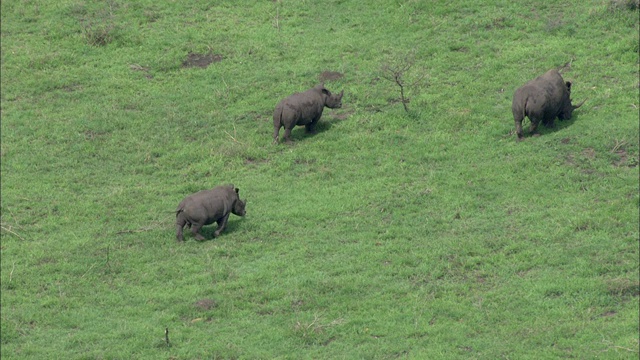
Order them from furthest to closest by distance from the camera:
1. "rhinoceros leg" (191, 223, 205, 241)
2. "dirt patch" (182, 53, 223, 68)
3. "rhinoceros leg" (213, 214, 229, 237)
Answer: "dirt patch" (182, 53, 223, 68) < "rhinoceros leg" (213, 214, 229, 237) < "rhinoceros leg" (191, 223, 205, 241)

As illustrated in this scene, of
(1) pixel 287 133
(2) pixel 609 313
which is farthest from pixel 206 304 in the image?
(1) pixel 287 133

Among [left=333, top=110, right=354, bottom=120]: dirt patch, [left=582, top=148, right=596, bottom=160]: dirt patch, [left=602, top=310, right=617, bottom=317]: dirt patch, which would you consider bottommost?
[left=333, top=110, right=354, bottom=120]: dirt patch

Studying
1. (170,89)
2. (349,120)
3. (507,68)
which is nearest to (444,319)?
(349,120)

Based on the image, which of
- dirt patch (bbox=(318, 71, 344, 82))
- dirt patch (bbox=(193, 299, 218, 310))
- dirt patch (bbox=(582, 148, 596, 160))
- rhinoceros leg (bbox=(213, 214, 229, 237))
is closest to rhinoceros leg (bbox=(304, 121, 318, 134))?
dirt patch (bbox=(318, 71, 344, 82))

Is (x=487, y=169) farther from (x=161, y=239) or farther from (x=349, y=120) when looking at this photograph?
(x=161, y=239)

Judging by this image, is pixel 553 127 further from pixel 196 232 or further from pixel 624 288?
pixel 196 232

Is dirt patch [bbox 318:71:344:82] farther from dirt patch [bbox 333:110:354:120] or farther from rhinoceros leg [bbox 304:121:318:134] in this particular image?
rhinoceros leg [bbox 304:121:318:134]

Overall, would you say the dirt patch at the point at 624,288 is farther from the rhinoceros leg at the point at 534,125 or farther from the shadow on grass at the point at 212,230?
the shadow on grass at the point at 212,230

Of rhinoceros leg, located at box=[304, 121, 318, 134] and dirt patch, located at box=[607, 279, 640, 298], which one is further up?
dirt patch, located at box=[607, 279, 640, 298]
